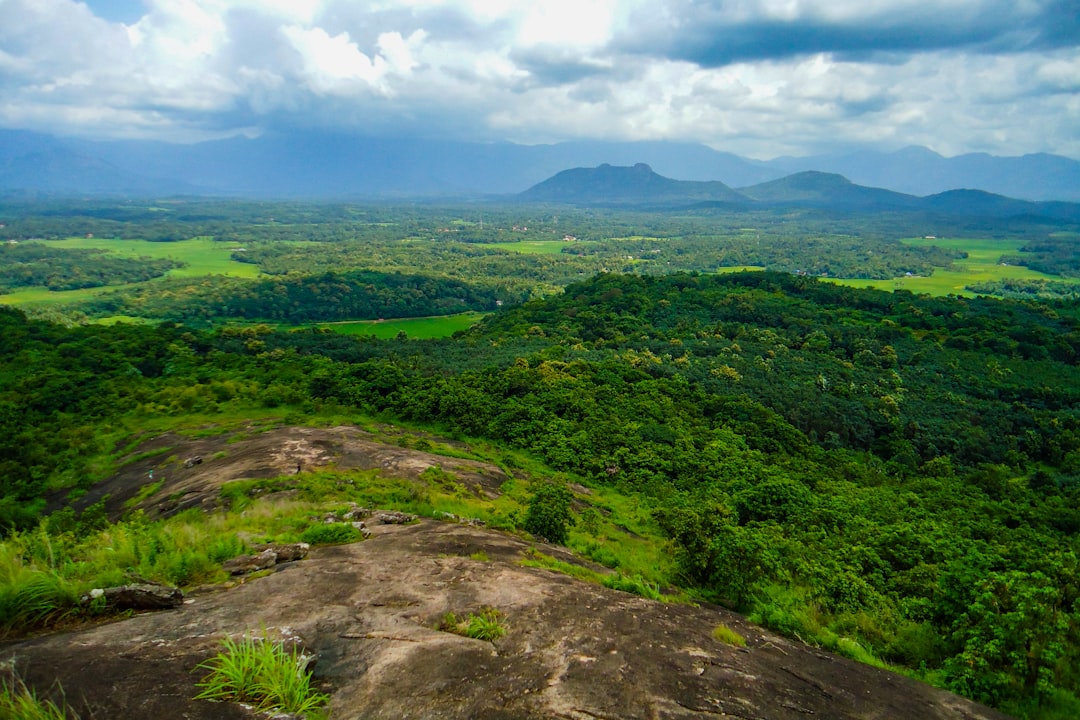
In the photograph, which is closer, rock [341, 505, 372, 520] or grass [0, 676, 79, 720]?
grass [0, 676, 79, 720]

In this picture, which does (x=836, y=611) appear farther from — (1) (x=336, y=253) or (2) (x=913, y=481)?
(1) (x=336, y=253)

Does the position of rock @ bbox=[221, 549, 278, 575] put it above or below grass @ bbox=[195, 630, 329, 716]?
below

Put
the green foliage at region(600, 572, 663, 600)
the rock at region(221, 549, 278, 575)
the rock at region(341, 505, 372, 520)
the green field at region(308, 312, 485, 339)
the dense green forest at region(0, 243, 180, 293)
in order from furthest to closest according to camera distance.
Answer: the dense green forest at region(0, 243, 180, 293) → the green field at region(308, 312, 485, 339) → the rock at region(341, 505, 372, 520) → the green foliage at region(600, 572, 663, 600) → the rock at region(221, 549, 278, 575)

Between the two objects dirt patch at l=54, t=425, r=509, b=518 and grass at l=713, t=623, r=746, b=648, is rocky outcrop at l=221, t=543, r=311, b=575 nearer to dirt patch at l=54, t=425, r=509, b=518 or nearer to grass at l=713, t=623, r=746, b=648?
grass at l=713, t=623, r=746, b=648

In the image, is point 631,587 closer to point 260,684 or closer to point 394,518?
point 394,518

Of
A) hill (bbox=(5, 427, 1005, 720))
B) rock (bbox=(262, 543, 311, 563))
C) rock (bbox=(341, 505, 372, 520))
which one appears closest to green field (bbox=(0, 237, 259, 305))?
rock (bbox=(341, 505, 372, 520))

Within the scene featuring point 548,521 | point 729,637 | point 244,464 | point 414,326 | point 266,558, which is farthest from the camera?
point 414,326

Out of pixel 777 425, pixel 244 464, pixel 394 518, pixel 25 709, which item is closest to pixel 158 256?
pixel 244 464

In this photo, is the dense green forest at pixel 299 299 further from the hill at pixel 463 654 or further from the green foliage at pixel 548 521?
the hill at pixel 463 654

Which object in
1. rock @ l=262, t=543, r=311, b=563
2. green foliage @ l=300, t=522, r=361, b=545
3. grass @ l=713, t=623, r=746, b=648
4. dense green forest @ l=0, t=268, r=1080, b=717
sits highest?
rock @ l=262, t=543, r=311, b=563
